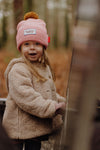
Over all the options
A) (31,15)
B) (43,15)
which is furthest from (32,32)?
(43,15)

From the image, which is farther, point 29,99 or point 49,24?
point 49,24

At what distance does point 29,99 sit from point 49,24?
5.29 m

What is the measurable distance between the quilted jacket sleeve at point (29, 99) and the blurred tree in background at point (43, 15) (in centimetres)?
297

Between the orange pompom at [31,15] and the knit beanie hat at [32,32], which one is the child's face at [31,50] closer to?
the knit beanie hat at [32,32]

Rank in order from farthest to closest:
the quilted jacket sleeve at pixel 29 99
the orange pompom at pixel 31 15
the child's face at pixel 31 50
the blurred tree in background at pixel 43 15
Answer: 1. the blurred tree in background at pixel 43 15
2. the orange pompom at pixel 31 15
3. the child's face at pixel 31 50
4. the quilted jacket sleeve at pixel 29 99

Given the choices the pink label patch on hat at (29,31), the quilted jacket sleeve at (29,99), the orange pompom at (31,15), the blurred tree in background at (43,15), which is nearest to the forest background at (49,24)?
the blurred tree in background at (43,15)

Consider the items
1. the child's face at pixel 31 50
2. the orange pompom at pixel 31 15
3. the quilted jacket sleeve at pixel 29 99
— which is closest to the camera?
the quilted jacket sleeve at pixel 29 99

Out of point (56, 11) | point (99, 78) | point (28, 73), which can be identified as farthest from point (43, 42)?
point (56, 11)

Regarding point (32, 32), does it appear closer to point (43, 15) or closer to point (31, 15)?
point (31, 15)

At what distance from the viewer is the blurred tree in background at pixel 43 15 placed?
4646 mm

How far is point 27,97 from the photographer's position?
1.43 metres

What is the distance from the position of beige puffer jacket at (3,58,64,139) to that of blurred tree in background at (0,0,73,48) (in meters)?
2.89

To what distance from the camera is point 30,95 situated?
1.43 metres

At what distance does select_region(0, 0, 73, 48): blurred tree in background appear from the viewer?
465 cm
